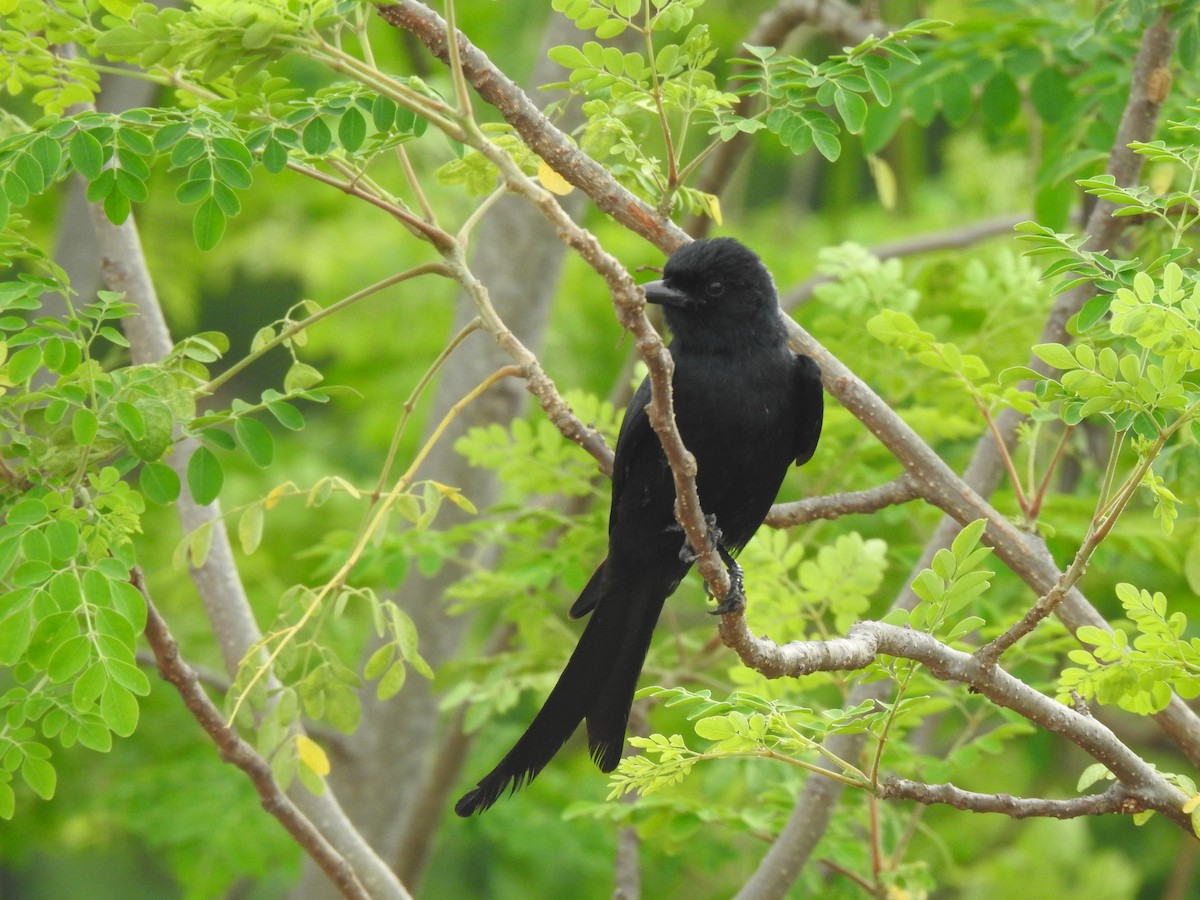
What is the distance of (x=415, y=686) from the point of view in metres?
5.34

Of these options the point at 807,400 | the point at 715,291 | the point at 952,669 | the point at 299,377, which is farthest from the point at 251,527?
the point at 807,400

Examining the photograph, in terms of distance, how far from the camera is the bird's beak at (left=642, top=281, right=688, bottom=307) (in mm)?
3262

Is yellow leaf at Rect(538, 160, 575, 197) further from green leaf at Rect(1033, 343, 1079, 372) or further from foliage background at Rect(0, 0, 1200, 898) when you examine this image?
green leaf at Rect(1033, 343, 1079, 372)

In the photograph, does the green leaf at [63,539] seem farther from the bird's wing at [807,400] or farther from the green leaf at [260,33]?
the bird's wing at [807,400]

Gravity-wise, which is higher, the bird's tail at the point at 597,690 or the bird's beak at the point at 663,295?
the bird's beak at the point at 663,295

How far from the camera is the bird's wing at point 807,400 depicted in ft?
11.6

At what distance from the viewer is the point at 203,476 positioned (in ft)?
9.23

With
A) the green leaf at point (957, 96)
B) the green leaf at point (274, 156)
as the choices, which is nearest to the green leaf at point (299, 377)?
the green leaf at point (274, 156)

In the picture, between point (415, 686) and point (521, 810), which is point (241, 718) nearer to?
point (415, 686)

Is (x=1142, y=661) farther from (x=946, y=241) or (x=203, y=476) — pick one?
(x=946, y=241)

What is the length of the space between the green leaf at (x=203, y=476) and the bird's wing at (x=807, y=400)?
5.07ft

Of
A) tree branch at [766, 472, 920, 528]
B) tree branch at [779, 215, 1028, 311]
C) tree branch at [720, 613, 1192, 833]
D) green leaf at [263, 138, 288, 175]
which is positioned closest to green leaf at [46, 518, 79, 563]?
green leaf at [263, 138, 288, 175]

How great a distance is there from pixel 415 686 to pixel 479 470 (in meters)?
0.91

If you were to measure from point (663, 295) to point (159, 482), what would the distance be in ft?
4.18
